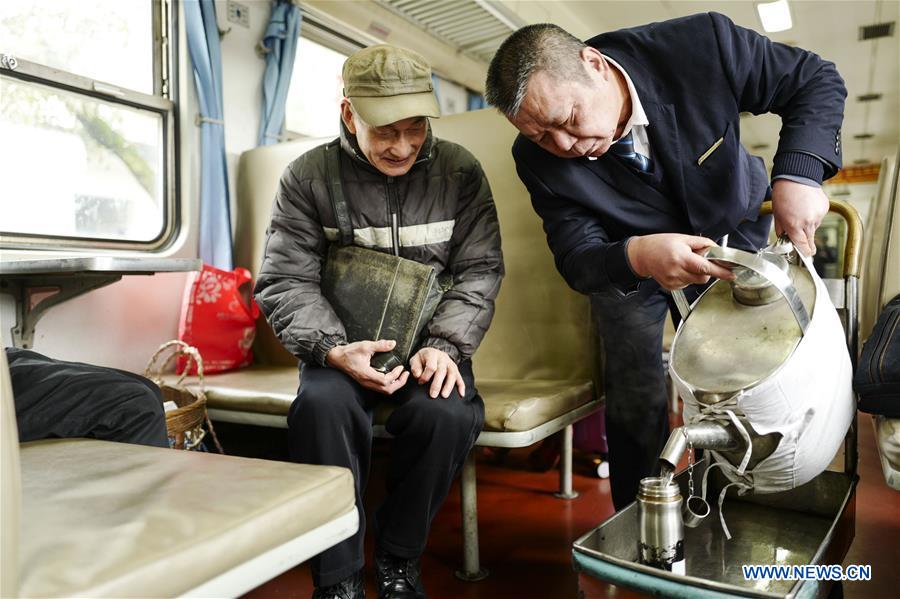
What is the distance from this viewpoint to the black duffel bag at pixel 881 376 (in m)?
1.22

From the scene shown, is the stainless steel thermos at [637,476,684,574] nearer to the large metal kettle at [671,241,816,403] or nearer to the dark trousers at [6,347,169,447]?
the large metal kettle at [671,241,816,403]

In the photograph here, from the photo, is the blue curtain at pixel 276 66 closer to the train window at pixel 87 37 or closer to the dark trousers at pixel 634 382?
the train window at pixel 87 37

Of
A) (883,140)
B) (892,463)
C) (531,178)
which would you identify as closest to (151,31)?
(531,178)

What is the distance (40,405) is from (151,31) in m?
2.12

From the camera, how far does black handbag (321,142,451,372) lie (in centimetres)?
175

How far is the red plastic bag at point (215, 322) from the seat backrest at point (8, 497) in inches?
80.5

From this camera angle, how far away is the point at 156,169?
287cm

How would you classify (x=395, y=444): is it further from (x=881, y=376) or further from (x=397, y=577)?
(x=881, y=376)

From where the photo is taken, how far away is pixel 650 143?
5.54ft

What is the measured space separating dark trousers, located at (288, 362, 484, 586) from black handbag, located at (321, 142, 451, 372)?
143 millimetres

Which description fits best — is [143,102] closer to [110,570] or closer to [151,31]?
[151,31]

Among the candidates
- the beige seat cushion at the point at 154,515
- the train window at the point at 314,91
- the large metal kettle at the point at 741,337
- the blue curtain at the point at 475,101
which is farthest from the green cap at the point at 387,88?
the blue curtain at the point at 475,101

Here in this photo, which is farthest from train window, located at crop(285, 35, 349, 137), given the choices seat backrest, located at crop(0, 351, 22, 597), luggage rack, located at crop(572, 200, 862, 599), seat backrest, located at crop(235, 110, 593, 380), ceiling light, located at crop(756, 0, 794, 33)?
ceiling light, located at crop(756, 0, 794, 33)

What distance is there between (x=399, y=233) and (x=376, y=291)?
0.18m
